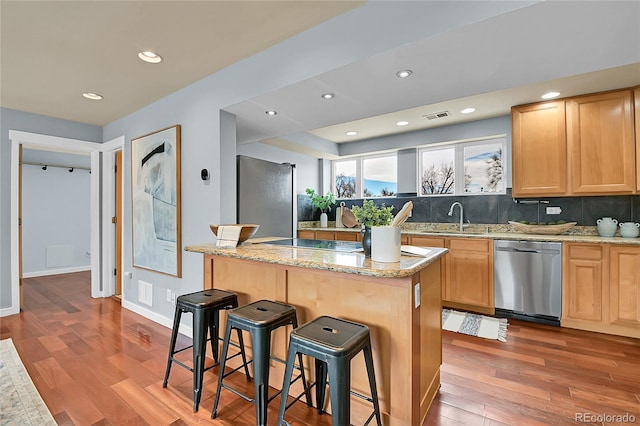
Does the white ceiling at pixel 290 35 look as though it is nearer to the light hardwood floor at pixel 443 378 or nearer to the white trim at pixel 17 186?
the white trim at pixel 17 186

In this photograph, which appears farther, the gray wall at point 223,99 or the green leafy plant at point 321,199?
the green leafy plant at point 321,199

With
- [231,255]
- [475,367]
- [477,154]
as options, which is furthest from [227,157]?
[477,154]

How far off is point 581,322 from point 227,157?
3847 millimetres

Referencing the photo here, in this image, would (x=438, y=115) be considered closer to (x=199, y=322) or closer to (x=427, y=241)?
(x=427, y=241)

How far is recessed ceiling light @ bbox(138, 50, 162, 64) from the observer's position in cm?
230

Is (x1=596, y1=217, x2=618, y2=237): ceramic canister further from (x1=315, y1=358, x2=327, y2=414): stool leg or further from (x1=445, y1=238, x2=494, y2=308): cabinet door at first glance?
(x1=315, y1=358, x2=327, y2=414): stool leg

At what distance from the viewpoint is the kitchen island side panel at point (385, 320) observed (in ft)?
5.00

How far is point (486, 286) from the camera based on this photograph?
336cm

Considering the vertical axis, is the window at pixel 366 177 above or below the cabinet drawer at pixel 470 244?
above

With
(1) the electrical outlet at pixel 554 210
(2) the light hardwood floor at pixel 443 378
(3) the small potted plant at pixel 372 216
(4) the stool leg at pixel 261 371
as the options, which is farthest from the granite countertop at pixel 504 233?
(4) the stool leg at pixel 261 371

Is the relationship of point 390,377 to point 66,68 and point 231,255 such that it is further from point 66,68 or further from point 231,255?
point 66,68

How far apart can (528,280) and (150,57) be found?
4.19 meters

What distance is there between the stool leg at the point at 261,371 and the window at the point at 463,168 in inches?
143

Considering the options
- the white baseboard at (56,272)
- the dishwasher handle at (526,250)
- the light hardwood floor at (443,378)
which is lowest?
the light hardwood floor at (443,378)
